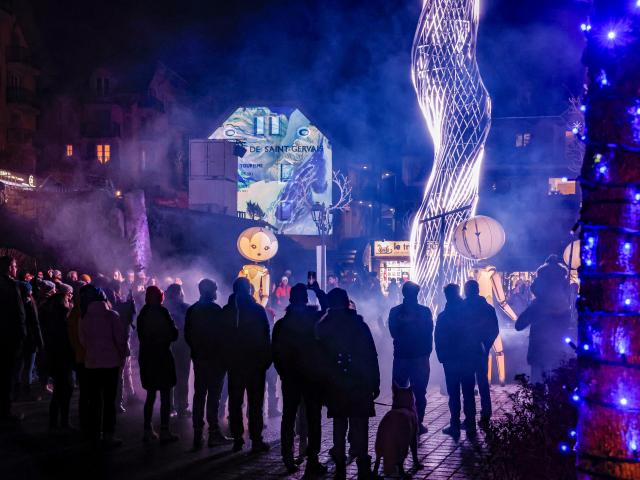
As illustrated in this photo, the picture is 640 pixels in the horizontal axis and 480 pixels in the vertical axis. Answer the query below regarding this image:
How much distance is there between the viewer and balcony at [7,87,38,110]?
50719mm

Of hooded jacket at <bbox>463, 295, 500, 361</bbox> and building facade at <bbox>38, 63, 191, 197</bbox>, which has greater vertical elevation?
building facade at <bbox>38, 63, 191, 197</bbox>

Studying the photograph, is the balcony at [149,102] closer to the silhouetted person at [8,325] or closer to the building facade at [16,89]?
the building facade at [16,89]

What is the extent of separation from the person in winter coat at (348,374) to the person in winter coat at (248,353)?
4.54ft

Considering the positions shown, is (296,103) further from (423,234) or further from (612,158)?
(612,158)

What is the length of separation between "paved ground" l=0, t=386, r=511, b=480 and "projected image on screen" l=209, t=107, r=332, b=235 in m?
43.7

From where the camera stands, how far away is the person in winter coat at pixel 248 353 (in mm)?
8438

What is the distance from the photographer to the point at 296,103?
2140 inches

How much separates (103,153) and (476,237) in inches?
1886

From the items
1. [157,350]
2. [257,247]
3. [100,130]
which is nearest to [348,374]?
[157,350]

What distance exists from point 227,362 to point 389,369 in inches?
328

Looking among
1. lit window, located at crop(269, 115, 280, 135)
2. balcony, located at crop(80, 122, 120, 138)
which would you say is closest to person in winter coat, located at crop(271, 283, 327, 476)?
lit window, located at crop(269, 115, 280, 135)

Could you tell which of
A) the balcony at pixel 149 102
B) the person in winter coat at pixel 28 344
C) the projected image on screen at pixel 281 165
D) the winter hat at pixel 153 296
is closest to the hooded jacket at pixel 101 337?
the winter hat at pixel 153 296

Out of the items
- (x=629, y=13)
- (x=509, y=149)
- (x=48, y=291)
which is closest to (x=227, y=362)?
(x=48, y=291)

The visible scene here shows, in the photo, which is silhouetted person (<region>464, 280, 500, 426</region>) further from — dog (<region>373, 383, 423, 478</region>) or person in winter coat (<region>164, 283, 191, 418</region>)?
person in winter coat (<region>164, 283, 191, 418</region>)
